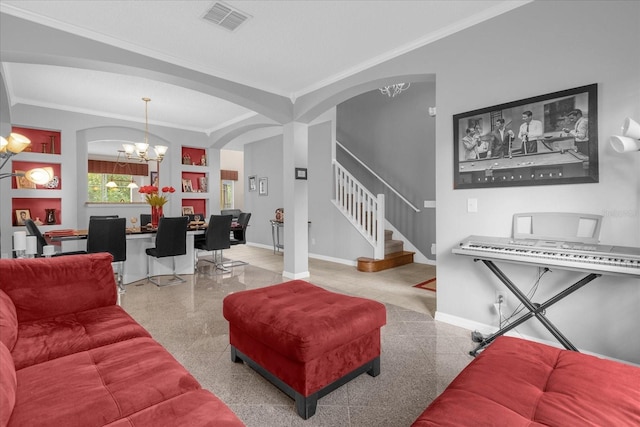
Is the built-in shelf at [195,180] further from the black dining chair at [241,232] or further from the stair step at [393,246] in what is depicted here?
the stair step at [393,246]

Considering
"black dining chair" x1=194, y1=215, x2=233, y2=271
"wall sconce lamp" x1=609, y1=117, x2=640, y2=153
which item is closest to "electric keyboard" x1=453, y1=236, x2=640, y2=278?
"wall sconce lamp" x1=609, y1=117, x2=640, y2=153

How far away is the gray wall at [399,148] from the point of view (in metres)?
5.94

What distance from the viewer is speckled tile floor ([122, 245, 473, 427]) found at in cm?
184

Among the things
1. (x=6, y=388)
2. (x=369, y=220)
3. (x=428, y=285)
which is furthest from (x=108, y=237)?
(x=428, y=285)

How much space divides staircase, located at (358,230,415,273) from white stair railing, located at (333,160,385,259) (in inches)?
6.2

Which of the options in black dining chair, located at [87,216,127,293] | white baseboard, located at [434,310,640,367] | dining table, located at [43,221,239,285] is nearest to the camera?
white baseboard, located at [434,310,640,367]

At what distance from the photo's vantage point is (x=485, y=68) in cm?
286

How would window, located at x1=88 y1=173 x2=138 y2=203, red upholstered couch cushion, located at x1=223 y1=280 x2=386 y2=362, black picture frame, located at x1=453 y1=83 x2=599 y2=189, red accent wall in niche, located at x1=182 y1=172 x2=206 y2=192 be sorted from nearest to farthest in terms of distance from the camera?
red upholstered couch cushion, located at x1=223 y1=280 x2=386 y2=362 < black picture frame, located at x1=453 y1=83 x2=599 y2=189 < red accent wall in niche, located at x1=182 y1=172 x2=206 y2=192 < window, located at x1=88 y1=173 x2=138 y2=203

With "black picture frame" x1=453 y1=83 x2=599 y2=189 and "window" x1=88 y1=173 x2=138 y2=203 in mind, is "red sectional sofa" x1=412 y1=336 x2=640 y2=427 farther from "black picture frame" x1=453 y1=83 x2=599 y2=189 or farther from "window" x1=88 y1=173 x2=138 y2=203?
"window" x1=88 y1=173 x2=138 y2=203

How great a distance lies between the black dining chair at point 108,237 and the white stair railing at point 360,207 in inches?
138

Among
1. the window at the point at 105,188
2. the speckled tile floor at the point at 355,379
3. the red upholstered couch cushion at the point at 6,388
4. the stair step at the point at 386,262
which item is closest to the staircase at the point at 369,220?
the stair step at the point at 386,262

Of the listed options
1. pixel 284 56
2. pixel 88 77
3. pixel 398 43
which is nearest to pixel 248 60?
pixel 284 56

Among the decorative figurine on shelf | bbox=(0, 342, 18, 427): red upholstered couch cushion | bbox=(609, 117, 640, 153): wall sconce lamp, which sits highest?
bbox=(609, 117, 640, 153): wall sconce lamp

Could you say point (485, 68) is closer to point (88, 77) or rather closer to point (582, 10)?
point (582, 10)
